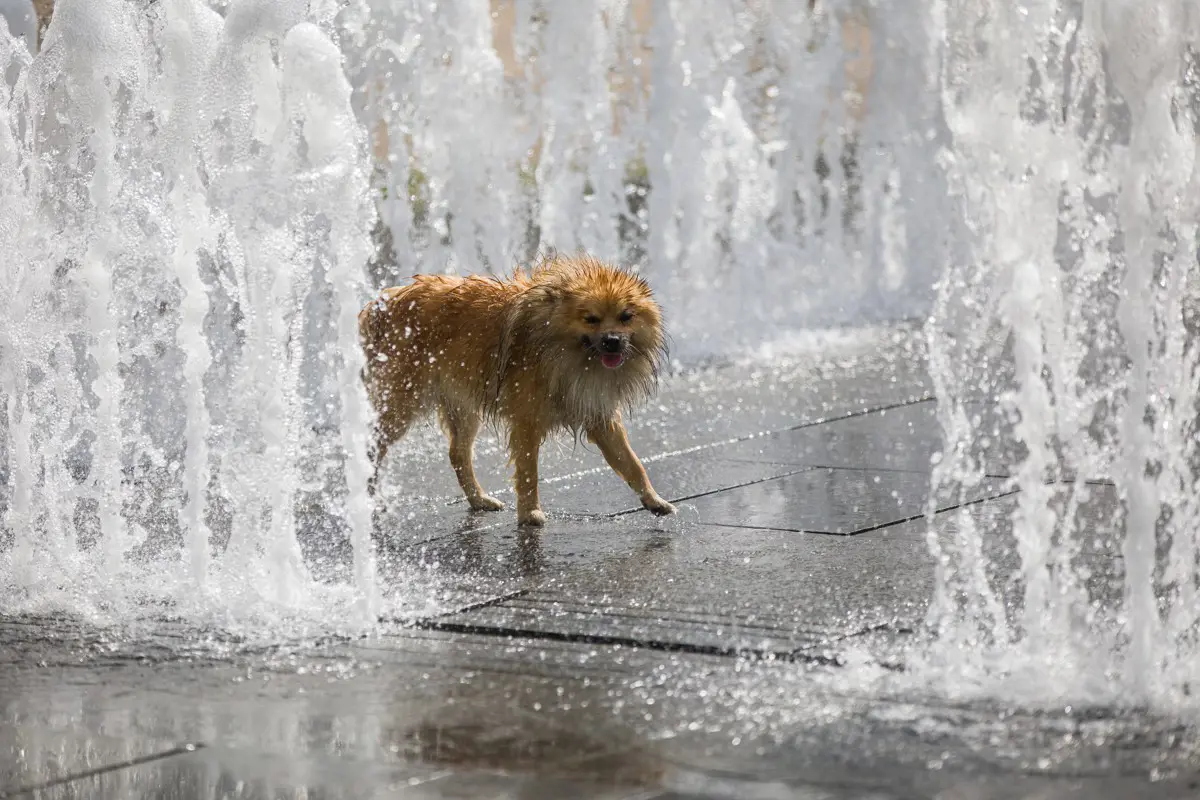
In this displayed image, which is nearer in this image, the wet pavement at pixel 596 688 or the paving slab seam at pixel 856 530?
the wet pavement at pixel 596 688

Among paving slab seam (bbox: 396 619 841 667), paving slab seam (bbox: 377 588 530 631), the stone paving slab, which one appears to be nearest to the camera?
paving slab seam (bbox: 396 619 841 667)

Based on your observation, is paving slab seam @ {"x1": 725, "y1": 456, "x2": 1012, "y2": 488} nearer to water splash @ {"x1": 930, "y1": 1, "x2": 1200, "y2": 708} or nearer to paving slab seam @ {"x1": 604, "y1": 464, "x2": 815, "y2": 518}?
paving slab seam @ {"x1": 604, "y1": 464, "x2": 815, "y2": 518}

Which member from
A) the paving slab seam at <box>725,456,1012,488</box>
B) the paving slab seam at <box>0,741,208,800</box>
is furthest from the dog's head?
the paving slab seam at <box>0,741,208,800</box>

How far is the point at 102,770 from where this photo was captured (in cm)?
374

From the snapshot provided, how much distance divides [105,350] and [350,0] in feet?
24.6

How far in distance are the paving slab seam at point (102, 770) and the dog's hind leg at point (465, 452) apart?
3005mm

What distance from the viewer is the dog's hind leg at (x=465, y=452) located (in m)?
6.88

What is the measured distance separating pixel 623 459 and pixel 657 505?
0.23 meters

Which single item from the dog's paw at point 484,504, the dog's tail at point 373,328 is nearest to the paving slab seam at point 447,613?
the dog's paw at point 484,504

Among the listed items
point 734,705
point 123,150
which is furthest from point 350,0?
point 734,705

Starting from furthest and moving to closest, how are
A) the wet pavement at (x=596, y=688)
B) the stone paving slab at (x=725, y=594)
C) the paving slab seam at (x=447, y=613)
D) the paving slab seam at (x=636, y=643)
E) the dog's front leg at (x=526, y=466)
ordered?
the dog's front leg at (x=526, y=466) < the paving slab seam at (x=447, y=613) < the stone paving slab at (x=725, y=594) < the paving slab seam at (x=636, y=643) < the wet pavement at (x=596, y=688)

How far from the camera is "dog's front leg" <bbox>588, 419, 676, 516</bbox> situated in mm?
6473

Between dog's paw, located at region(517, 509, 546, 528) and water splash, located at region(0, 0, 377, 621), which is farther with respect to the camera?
dog's paw, located at region(517, 509, 546, 528)

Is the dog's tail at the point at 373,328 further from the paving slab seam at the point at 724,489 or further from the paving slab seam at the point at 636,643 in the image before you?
the paving slab seam at the point at 636,643
